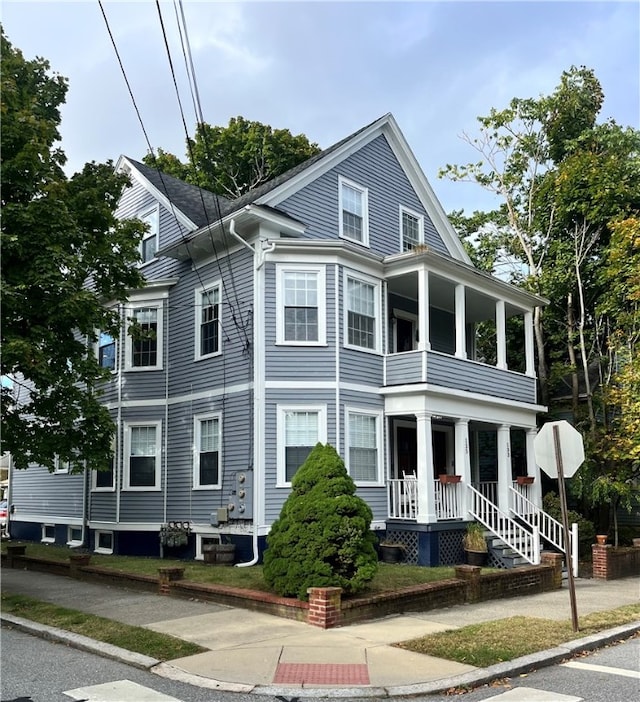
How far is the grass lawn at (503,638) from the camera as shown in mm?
7766

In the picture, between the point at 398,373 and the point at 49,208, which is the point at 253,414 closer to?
the point at 398,373

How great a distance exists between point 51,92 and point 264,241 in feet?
19.7

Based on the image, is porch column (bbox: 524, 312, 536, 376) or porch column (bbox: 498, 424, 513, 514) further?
porch column (bbox: 524, 312, 536, 376)

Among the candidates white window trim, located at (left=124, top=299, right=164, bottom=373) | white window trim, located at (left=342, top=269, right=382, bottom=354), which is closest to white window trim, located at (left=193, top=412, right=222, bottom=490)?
white window trim, located at (left=124, top=299, right=164, bottom=373)

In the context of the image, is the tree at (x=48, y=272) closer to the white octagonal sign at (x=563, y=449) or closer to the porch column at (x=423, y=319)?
the porch column at (x=423, y=319)

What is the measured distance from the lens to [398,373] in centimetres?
1616

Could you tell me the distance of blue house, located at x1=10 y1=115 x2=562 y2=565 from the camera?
596 inches

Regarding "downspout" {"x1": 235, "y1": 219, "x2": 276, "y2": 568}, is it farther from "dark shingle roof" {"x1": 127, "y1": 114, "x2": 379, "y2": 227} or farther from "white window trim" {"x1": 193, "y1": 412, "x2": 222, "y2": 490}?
"dark shingle roof" {"x1": 127, "y1": 114, "x2": 379, "y2": 227}

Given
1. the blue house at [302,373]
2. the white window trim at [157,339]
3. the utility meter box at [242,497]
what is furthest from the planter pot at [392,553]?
the white window trim at [157,339]

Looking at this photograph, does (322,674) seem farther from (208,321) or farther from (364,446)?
(208,321)

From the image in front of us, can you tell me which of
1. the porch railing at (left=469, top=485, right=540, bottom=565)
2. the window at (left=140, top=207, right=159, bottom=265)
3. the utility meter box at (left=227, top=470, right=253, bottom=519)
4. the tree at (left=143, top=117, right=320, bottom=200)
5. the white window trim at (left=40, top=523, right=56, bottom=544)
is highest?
the tree at (left=143, top=117, right=320, bottom=200)

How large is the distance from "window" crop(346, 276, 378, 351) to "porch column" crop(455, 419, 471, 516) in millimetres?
2691

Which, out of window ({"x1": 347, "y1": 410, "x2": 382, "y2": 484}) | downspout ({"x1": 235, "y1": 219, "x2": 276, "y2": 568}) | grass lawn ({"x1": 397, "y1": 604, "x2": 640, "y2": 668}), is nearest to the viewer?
grass lawn ({"x1": 397, "y1": 604, "x2": 640, "y2": 668})

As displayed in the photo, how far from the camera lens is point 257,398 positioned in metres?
14.9
